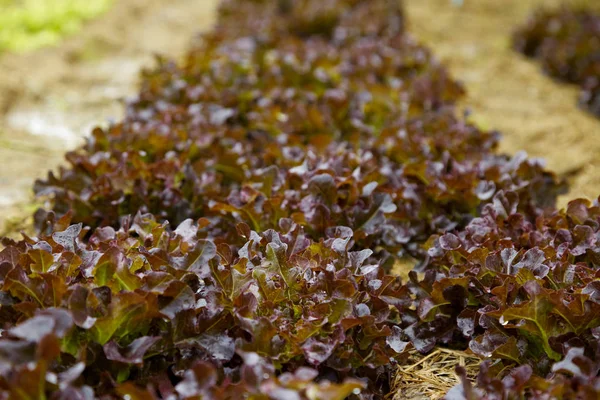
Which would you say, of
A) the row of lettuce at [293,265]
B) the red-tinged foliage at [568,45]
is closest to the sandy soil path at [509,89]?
A: the red-tinged foliage at [568,45]

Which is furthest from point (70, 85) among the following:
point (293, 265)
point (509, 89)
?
point (509, 89)

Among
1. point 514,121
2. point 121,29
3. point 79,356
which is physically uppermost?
point 121,29

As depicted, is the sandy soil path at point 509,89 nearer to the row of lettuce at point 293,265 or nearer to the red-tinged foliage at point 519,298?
the row of lettuce at point 293,265

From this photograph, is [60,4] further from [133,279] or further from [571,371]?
[571,371]

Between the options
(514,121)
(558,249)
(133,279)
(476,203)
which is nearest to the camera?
(133,279)

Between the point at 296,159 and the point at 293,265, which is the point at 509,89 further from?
the point at 293,265

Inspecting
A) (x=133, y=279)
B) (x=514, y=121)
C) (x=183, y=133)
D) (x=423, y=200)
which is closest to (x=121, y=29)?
(x=183, y=133)
